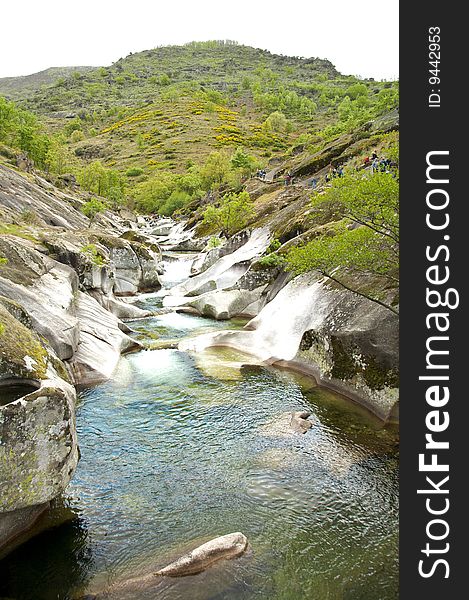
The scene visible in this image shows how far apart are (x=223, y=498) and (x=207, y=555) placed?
9.11 ft

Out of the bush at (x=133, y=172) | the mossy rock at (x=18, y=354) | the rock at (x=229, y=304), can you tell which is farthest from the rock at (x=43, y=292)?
the bush at (x=133, y=172)

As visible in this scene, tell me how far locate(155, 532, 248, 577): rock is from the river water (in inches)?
7.5

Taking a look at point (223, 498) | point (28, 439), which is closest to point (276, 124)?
point (223, 498)

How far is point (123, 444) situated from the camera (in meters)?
16.2

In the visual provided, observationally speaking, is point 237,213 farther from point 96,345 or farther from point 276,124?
point 276,124

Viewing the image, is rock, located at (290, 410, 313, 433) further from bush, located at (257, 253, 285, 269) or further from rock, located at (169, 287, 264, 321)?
bush, located at (257, 253, 285, 269)

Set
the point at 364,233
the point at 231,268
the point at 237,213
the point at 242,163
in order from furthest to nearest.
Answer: the point at 242,163 < the point at 237,213 < the point at 231,268 < the point at 364,233

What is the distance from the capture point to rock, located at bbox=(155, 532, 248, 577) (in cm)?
1003

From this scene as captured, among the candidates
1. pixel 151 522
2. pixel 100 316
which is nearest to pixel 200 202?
pixel 100 316

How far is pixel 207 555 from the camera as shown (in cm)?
1034

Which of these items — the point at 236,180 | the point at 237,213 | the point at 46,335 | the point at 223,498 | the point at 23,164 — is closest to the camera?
the point at 223,498

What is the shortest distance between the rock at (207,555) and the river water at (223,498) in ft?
0.62

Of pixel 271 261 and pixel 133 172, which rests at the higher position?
pixel 133 172

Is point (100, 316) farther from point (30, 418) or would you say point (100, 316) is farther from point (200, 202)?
point (200, 202)
